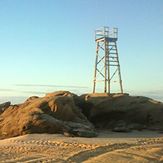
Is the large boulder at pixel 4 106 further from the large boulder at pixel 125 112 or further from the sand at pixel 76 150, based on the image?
the sand at pixel 76 150

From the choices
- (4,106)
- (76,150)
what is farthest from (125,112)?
(76,150)

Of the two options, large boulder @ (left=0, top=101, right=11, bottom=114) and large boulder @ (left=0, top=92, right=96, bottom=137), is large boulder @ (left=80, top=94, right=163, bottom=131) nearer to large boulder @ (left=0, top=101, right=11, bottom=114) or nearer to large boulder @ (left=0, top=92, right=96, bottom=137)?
large boulder @ (left=0, top=92, right=96, bottom=137)

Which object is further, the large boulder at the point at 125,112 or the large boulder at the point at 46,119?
the large boulder at the point at 125,112

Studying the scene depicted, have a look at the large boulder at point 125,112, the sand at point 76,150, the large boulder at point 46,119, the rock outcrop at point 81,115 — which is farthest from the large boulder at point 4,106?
the sand at point 76,150

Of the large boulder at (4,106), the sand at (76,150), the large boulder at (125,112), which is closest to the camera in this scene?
the sand at (76,150)

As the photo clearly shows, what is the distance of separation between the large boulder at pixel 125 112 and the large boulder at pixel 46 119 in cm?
157

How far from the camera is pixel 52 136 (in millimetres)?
17516

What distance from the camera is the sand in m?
12.5

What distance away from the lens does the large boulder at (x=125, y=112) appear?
22.2 meters

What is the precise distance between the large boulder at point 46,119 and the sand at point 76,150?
1.01 m

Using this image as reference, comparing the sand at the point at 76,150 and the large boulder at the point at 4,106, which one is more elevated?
the large boulder at the point at 4,106

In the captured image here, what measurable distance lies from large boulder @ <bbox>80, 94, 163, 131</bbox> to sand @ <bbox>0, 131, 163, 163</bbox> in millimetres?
3995

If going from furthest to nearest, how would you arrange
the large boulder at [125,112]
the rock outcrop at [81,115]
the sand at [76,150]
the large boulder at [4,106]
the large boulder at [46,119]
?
the large boulder at [4,106] → the large boulder at [125,112] → the rock outcrop at [81,115] → the large boulder at [46,119] → the sand at [76,150]

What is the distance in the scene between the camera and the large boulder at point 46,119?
18.7 meters
